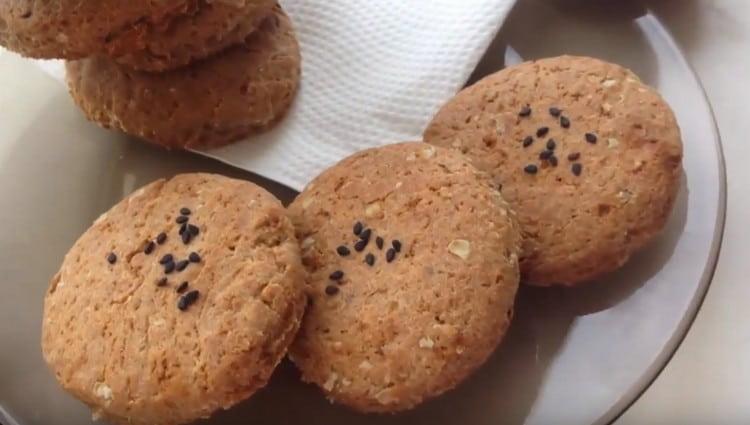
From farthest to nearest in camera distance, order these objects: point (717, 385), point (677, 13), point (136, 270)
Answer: point (677, 13)
point (717, 385)
point (136, 270)

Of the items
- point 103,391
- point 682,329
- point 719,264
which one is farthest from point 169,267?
point 719,264

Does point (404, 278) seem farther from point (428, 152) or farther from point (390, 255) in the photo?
point (428, 152)

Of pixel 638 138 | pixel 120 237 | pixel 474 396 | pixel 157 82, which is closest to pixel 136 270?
pixel 120 237

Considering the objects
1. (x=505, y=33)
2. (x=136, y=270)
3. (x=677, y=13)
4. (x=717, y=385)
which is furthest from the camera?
(x=677, y=13)

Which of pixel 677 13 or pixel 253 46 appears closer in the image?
pixel 253 46

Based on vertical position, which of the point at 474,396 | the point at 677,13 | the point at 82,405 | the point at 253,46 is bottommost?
the point at 82,405

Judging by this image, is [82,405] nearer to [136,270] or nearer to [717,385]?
[136,270]

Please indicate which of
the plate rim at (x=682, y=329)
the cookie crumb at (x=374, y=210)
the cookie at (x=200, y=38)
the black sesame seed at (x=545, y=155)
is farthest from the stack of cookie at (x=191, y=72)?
the plate rim at (x=682, y=329)

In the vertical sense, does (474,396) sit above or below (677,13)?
below
